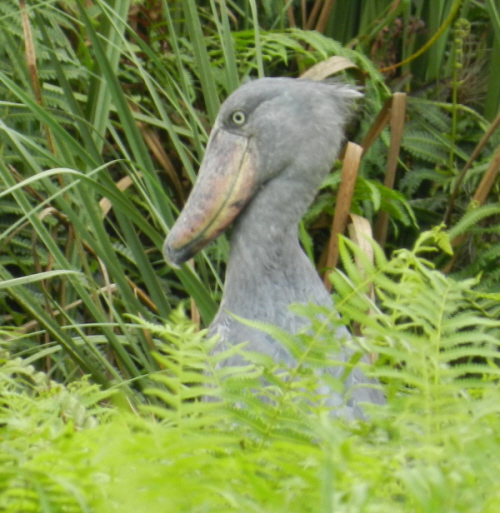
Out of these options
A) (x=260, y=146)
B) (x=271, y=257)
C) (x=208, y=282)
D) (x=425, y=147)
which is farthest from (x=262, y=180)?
(x=425, y=147)

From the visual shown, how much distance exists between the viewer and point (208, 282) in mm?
2707

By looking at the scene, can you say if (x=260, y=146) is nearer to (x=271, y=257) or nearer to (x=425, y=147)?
(x=271, y=257)

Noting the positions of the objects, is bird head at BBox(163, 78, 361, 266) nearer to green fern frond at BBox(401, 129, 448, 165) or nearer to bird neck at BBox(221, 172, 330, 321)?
bird neck at BBox(221, 172, 330, 321)

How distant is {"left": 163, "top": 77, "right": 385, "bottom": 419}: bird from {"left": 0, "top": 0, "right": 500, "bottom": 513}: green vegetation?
13 cm

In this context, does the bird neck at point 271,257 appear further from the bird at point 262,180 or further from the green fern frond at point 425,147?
the green fern frond at point 425,147

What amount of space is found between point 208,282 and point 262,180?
18.3 inches

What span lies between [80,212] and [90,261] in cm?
46

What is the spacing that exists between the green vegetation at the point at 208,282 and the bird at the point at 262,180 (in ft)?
0.43

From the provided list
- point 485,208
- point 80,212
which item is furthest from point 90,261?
point 485,208

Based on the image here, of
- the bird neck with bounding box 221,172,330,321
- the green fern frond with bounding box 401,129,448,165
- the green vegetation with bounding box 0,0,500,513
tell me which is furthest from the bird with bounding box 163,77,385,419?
the green fern frond with bounding box 401,129,448,165

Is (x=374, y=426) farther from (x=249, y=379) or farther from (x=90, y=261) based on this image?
(x=90, y=261)

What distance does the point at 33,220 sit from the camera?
2037 millimetres

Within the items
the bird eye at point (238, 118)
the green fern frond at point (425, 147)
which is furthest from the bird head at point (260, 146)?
the green fern frond at point (425, 147)

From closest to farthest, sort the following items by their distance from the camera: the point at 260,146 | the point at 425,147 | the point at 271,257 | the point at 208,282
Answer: the point at 271,257 → the point at 260,146 → the point at 208,282 → the point at 425,147
